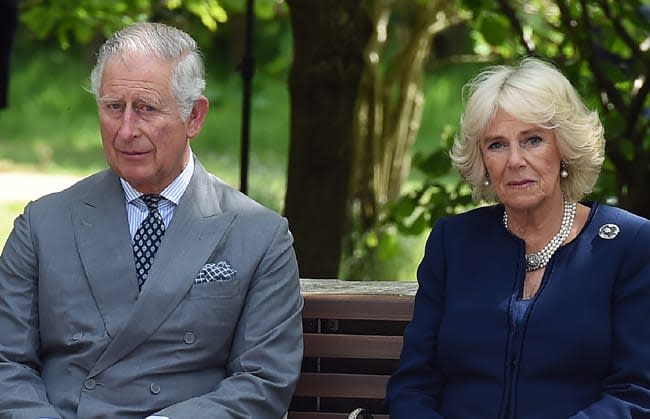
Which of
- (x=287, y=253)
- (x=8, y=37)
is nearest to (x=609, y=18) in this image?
(x=287, y=253)

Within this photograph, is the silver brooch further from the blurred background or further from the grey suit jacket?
the blurred background

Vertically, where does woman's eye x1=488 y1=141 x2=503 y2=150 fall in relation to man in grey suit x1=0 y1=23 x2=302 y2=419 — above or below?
above

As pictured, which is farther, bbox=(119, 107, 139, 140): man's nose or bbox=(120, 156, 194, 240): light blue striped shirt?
bbox=(120, 156, 194, 240): light blue striped shirt

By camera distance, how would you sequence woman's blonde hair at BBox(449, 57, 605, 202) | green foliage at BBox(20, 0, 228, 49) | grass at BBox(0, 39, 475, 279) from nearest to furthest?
woman's blonde hair at BBox(449, 57, 605, 202)
green foliage at BBox(20, 0, 228, 49)
grass at BBox(0, 39, 475, 279)

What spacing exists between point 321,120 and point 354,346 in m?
1.93

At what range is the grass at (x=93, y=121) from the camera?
14021 mm

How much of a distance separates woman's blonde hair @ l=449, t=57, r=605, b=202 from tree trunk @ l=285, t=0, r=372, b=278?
74.3 inches

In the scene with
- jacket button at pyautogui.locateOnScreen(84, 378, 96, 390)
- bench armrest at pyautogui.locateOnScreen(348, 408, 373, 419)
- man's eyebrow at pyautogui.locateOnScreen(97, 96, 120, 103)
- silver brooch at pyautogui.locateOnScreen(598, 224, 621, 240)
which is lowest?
bench armrest at pyautogui.locateOnScreen(348, 408, 373, 419)

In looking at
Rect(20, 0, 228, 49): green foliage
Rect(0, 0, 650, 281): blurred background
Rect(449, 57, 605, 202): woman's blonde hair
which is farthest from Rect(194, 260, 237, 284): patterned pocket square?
Rect(20, 0, 228, 49): green foliage

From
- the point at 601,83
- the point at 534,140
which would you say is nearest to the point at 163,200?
the point at 534,140

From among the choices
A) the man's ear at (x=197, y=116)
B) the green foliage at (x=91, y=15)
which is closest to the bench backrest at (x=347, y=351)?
the man's ear at (x=197, y=116)

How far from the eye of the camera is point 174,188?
11.8 ft

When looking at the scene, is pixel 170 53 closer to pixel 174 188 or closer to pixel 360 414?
pixel 174 188

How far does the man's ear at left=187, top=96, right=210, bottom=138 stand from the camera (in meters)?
3.52
